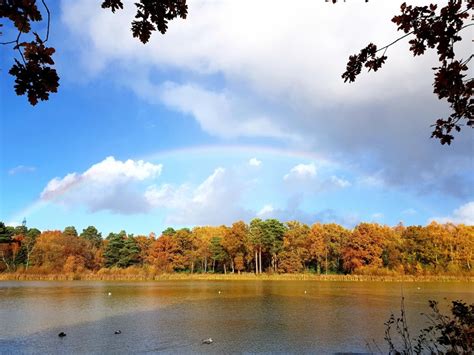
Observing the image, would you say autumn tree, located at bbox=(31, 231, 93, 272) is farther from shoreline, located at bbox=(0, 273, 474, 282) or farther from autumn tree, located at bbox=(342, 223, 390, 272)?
autumn tree, located at bbox=(342, 223, 390, 272)

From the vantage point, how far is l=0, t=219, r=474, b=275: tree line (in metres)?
55.8

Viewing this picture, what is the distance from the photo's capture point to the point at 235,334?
48.2ft

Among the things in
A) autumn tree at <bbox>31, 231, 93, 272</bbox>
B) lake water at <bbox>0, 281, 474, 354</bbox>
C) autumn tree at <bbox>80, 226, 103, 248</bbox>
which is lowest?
lake water at <bbox>0, 281, 474, 354</bbox>

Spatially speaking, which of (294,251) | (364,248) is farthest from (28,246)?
(364,248)

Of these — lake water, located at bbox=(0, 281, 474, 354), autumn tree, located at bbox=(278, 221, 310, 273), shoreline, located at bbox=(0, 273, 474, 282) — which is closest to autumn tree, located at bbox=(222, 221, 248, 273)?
autumn tree, located at bbox=(278, 221, 310, 273)

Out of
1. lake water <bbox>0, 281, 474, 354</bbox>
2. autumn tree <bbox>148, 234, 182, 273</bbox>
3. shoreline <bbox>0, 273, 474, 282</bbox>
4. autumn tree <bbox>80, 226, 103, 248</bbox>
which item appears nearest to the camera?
lake water <bbox>0, 281, 474, 354</bbox>

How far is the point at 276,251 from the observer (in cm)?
6412

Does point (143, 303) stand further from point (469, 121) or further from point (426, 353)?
point (469, 121)

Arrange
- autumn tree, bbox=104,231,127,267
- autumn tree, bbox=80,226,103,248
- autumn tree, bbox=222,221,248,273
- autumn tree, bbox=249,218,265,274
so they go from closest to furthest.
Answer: autumn tree, bbox=249,218,265,274, autumn tree, bbox=222,221,248,273, autumn tree, bbox=104,231,127,267, autumn tree, bbox=80,226,103,248

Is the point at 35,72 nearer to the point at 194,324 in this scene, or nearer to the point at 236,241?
the point at 194,324

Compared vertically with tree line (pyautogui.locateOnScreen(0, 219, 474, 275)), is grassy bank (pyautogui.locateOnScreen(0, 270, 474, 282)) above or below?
below

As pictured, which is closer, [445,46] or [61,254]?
[445,46]

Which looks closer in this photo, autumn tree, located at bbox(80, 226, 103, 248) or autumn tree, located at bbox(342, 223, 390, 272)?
autumn tree, located at bbox(342, 223, 390, 272)

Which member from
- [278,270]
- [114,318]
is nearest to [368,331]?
[114,318]
